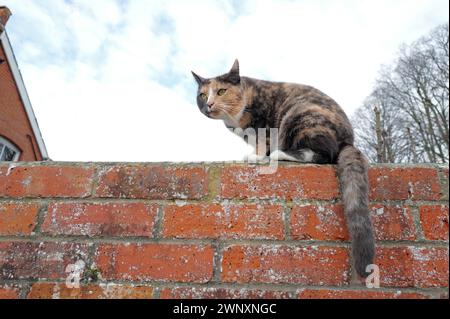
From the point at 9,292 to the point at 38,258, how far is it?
106 millimetres

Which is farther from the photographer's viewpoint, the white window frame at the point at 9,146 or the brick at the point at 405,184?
the white window frame at the point at 9,146

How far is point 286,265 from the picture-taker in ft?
2.74

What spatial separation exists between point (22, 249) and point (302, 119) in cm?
112

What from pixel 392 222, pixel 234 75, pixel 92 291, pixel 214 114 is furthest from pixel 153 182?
pixel 234 75

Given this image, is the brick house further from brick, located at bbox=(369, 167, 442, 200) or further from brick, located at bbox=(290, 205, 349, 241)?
brick, located at bbox=(369, 167, 442, 200)

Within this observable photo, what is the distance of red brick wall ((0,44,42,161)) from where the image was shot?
8250 millimetres

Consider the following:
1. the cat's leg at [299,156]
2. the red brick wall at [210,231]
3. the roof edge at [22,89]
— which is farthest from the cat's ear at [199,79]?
the roof edge at [22,89]

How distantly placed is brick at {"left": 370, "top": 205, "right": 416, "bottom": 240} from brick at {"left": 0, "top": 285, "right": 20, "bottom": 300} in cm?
99

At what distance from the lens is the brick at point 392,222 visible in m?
0.86

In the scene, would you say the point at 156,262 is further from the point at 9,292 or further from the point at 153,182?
the point at 9,292

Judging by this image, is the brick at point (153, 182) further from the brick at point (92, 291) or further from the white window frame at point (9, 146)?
the white window frame at point (9, 146)

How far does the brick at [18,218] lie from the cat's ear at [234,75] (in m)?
1.58

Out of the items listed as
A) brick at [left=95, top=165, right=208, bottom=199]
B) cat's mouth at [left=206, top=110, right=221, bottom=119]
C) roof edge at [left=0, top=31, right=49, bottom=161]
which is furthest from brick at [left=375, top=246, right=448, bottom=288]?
roof edge at [left=0, top=31, right=49, bottom=161]
